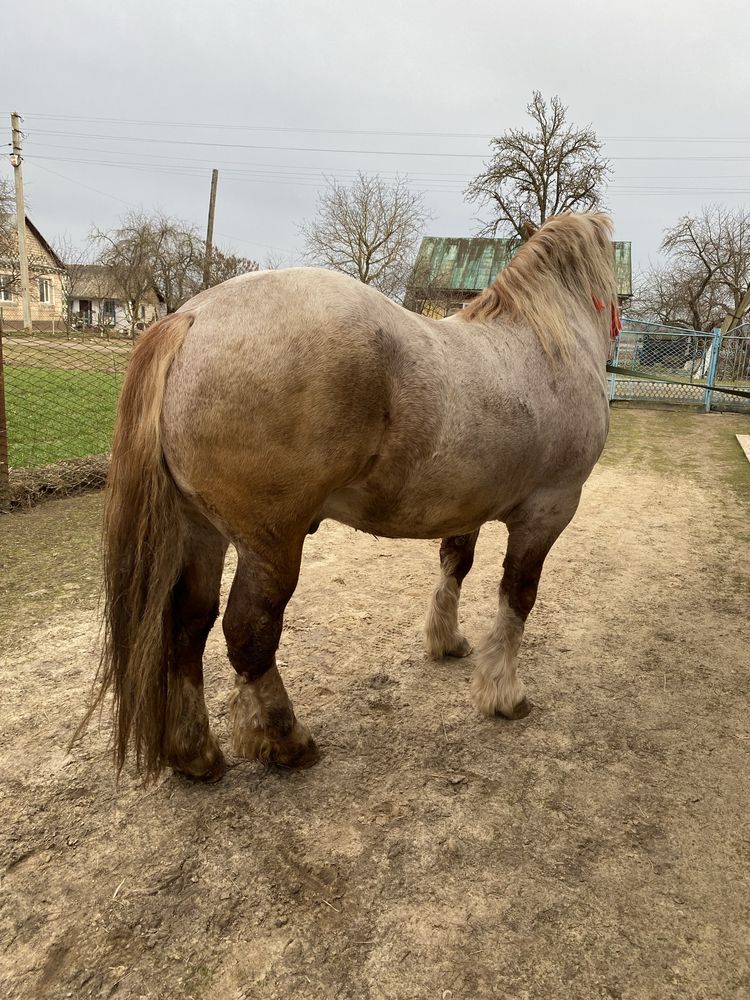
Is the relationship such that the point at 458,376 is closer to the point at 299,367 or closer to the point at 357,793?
the point at 299,367

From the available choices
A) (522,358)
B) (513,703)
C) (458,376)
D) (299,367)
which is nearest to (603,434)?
(522,358)

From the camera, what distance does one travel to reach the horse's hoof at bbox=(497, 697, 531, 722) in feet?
8.13

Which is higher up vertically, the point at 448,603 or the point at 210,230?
the point at 210,230

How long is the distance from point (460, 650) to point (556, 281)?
186 cm

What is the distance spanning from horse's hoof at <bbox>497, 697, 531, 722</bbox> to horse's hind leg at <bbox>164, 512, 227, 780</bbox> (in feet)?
4.06

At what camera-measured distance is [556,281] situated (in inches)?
98.2

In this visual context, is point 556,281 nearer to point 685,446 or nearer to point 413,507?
point 413,507

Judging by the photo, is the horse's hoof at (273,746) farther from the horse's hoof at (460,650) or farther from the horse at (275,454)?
the horse's hoof at (460,650)

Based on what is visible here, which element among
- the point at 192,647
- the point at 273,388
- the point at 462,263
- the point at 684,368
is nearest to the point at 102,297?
the point at 462,263

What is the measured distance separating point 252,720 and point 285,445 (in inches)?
40.4

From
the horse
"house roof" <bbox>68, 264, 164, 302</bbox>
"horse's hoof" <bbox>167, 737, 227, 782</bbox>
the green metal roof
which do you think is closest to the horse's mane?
the horse

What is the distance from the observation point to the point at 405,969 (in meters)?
1.41

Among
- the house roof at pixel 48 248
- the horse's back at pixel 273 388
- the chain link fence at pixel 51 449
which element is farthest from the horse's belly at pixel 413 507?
the house roof at pixel 48 248

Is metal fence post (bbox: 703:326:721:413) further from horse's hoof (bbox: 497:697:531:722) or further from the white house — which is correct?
the white house
